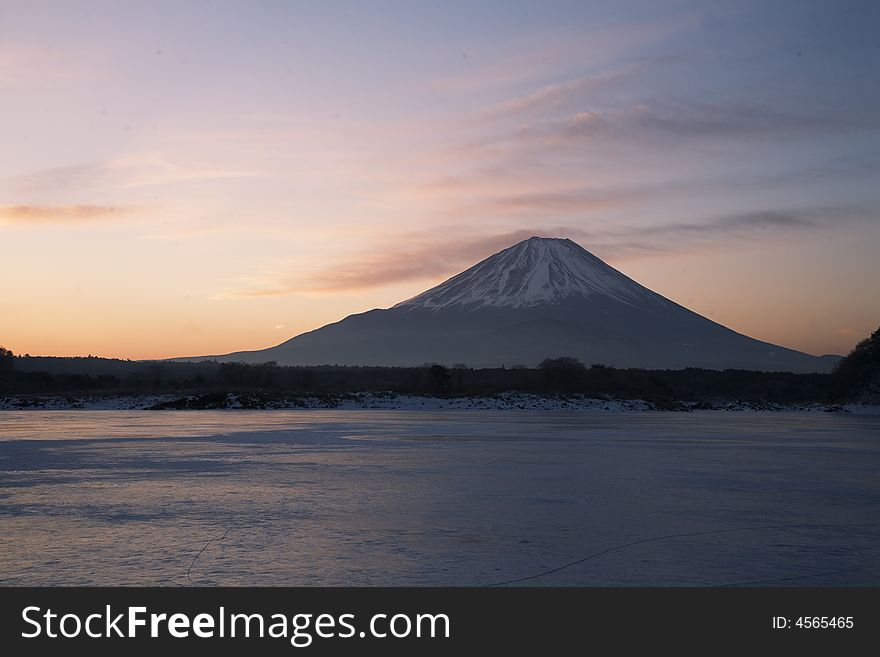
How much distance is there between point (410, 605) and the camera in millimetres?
5934

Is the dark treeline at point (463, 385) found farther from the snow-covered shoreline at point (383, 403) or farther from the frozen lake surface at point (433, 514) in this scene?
the frozen lake surface at point (433, 514)

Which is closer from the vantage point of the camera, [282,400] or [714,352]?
[282,400]

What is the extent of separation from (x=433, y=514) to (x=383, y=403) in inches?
1438

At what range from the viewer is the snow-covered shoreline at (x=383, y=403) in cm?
4194

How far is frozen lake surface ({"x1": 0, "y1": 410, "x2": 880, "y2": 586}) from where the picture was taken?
681 cm

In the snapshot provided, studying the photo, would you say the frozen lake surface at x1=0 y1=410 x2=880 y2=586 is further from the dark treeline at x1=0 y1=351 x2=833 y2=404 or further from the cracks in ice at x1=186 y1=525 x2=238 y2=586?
the dark treeline at x1=0 y1=351 x2=833 y2=404

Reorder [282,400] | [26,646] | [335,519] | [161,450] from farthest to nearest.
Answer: [282,400] < [161,450] < [335,519] < [26,646]

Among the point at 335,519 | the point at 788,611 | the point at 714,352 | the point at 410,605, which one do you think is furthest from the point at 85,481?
the point at 714,352

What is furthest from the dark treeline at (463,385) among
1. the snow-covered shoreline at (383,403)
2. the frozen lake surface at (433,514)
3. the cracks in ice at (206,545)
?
the cracks in ice at (206,545)

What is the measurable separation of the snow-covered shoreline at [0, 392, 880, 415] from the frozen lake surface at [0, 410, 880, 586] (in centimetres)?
2357

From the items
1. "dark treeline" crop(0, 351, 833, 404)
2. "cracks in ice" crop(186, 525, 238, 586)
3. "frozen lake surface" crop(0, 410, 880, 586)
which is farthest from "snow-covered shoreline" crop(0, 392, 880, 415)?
"cracks in ice" crop(186, 525, 238, 586)

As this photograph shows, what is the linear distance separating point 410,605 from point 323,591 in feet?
2.26

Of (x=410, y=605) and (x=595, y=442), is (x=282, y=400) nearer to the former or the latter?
(x=595, y=442)

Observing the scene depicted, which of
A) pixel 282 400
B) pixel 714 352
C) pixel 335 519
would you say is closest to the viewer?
pixel 335 519
